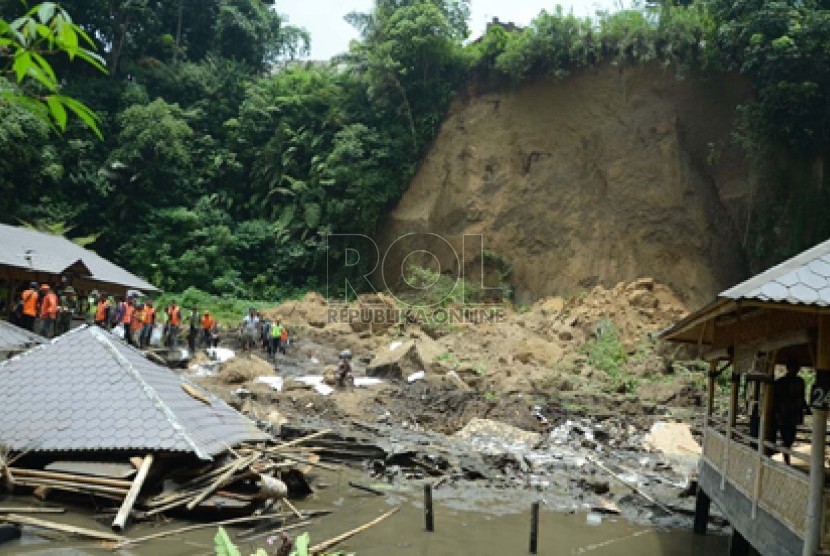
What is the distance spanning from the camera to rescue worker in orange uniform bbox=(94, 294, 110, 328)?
21141 mm

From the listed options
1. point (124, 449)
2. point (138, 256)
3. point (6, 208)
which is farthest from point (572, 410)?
point (6, 208)

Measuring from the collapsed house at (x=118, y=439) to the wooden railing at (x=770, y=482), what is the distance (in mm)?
5936

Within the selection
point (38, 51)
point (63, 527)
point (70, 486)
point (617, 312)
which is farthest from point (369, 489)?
point (617, 312)

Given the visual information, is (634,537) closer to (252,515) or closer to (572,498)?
(572,498)

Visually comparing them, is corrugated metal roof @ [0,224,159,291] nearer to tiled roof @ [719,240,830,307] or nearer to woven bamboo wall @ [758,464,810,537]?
woven bamboo wall @ [758,464,810,537]

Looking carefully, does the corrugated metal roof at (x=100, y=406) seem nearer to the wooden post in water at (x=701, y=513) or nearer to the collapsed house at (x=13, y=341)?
the collapsed house at (x=13, y=341)

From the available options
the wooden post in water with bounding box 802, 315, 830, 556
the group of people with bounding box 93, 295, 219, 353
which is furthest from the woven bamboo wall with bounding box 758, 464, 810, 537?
the group of people with bounding box 93, 295, 219, 353

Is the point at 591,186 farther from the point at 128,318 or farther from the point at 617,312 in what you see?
the point at 128,318

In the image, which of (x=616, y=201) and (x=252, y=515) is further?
(x=616, y=201)

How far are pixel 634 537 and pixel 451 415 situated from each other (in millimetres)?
8438

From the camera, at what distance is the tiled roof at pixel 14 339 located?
13008 mm

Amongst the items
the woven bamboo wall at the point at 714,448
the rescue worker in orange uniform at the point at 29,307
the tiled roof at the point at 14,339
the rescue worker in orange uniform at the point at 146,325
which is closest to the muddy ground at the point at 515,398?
the woven bamboo wall at the point at 714,448

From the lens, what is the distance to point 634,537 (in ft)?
36.4

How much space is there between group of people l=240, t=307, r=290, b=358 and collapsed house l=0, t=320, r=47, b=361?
37.2 ft
